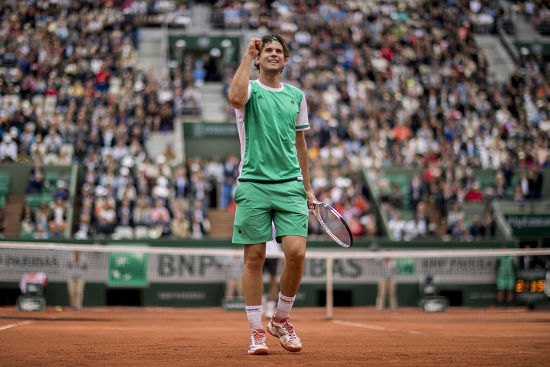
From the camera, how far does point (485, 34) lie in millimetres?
32250

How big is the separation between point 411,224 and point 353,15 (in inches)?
564

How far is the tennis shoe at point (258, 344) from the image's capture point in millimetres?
5523

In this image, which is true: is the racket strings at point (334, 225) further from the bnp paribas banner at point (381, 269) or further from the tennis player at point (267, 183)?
the bnp paribas banner at point (381, 269)

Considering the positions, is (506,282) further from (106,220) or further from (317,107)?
(317,107)

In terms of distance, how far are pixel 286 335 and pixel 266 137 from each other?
166cm

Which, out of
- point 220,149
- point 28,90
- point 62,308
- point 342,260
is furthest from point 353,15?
point 62,308

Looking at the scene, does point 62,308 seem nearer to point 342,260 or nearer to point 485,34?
point 342,260

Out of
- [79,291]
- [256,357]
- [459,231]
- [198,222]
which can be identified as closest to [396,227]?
[459,231]

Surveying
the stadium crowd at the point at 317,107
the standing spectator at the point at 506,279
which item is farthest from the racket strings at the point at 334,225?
the stadium crowd at the point at 317,107

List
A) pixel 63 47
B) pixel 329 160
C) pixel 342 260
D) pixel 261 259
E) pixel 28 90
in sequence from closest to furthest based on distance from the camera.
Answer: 1. pixel 261 259
2. pixel 342 260
3. pixel 329 160
4. pixel 28 90
5. pixel 63 47

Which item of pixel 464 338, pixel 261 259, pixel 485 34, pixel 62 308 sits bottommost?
pixel 62 308

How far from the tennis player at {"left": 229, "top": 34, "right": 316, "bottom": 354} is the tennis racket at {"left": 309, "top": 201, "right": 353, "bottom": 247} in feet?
1.38

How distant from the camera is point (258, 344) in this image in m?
5.57

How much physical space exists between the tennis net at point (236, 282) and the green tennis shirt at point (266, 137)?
8521mm
